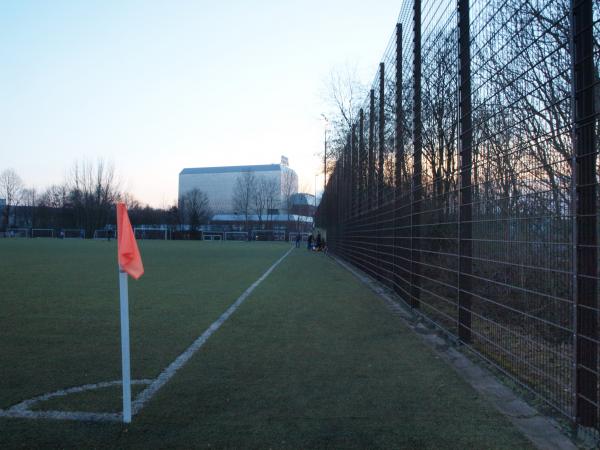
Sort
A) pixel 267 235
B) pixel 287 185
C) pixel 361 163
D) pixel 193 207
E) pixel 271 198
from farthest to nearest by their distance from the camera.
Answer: pixel 287 185 → pixel 271 198 → pixel 193 207 → pixel 267 235 → pixel 361 163

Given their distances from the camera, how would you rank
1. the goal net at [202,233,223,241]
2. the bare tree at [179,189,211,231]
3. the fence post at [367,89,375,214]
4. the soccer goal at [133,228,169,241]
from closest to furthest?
1. the fence post at [367,89,375,214]
2. the soccer goal at [133,228,169,241]
3. the goal net at [202,233,223,241]
4. the bare tree at [179,189,211,231]

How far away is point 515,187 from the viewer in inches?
164

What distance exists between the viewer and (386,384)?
4.11 meters

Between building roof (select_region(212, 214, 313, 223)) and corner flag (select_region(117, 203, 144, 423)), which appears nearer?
corner flag (select_region(117, 203, 144, 423))

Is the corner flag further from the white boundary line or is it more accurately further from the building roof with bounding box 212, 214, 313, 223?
the building roof with bounding box 212, 214, 313, 223

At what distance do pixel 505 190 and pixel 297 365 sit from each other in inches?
94.1

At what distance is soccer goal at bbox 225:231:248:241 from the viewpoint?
96738mm

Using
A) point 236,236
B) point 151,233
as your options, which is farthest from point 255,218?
point 151,233

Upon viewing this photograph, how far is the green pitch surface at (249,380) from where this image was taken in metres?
3.00

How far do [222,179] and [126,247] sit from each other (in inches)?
5187

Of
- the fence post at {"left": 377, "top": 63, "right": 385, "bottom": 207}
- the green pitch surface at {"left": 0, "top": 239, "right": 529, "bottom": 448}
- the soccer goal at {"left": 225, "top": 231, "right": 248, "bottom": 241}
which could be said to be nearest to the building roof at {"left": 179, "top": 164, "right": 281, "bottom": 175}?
the soccer goal at {"left": 225, "top": 231, "right": 248, "bottom": 241}

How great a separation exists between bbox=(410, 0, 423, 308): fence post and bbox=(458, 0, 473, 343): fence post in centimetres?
230

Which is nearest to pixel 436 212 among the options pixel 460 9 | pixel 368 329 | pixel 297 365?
pixel 368 329

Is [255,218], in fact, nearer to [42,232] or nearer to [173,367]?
[42,232]
